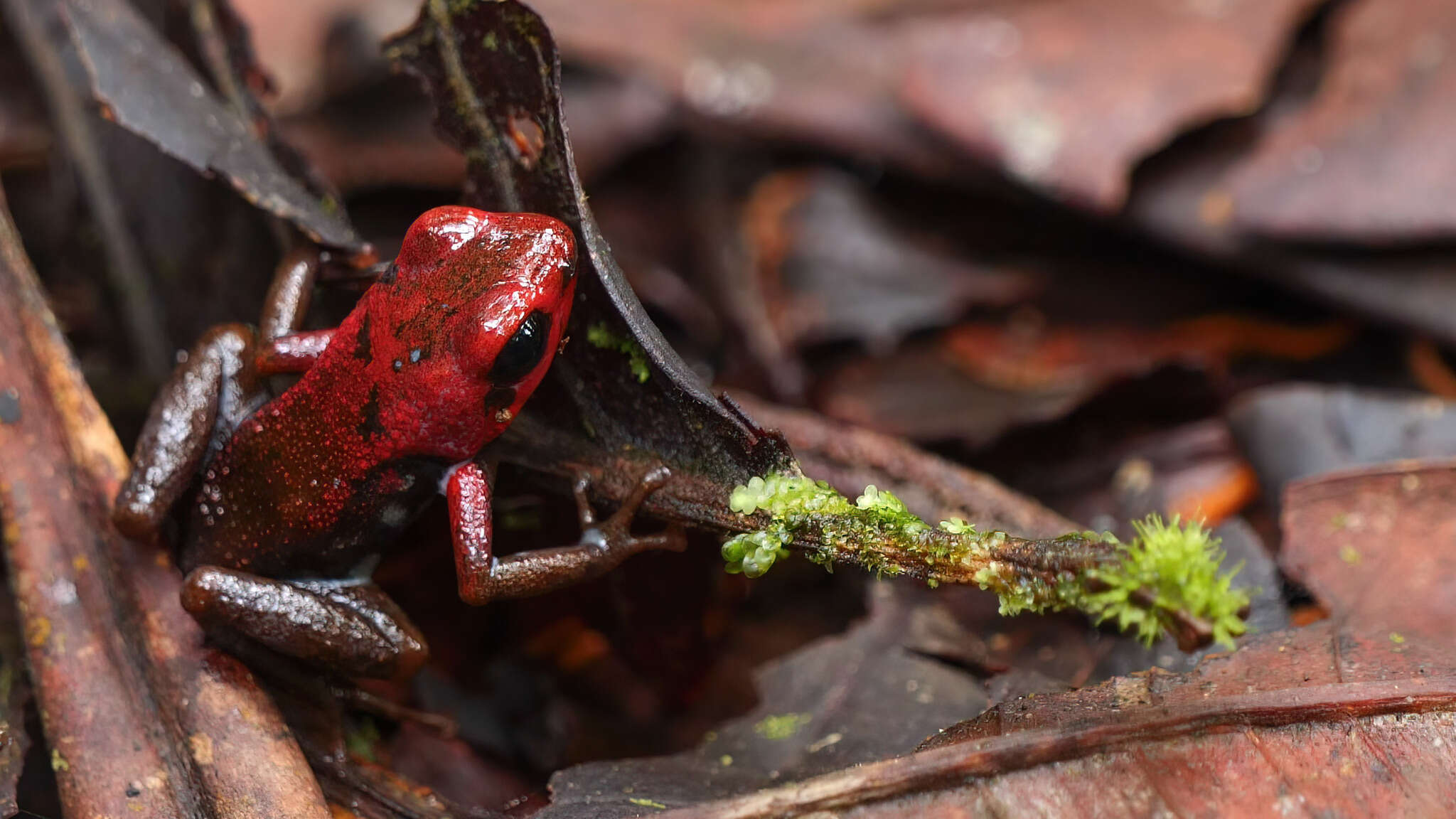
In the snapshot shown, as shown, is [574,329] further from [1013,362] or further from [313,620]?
[1013,362]

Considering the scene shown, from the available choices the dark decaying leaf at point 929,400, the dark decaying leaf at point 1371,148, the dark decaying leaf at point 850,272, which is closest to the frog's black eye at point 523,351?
the dark decaying leaf at point 929,400

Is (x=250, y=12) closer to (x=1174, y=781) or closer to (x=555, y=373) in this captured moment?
(x=555, y=373)

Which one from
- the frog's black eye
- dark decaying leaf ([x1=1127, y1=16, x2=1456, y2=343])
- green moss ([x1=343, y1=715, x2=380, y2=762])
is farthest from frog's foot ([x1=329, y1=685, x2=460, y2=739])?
dark decaying leaf ([x1=1127, y1=16, x2=1456, y2=343])

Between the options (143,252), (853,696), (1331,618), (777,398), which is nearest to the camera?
(1331,618)

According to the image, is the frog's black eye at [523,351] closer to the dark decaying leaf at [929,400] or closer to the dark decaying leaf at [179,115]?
the dark decaying leaf at [179,115]

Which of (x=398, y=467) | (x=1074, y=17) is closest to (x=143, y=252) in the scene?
(x=398, y=467)

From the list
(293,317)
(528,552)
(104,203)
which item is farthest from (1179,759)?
(104,203)

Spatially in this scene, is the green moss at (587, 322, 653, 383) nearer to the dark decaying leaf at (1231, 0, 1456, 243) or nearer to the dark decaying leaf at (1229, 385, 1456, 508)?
the dark decaying leaf at (1229, 385, 1456, 508)
